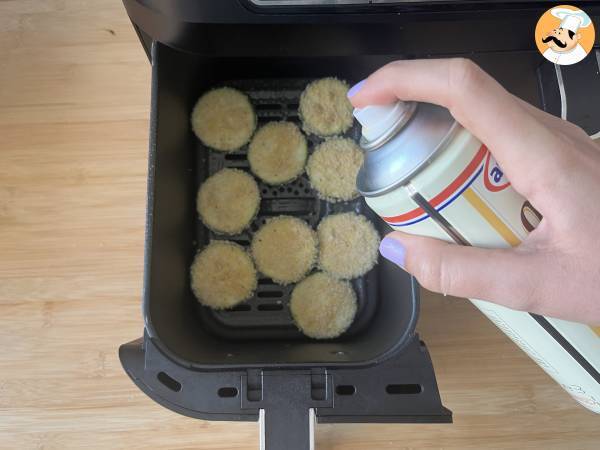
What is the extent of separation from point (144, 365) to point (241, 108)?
0.35 meters

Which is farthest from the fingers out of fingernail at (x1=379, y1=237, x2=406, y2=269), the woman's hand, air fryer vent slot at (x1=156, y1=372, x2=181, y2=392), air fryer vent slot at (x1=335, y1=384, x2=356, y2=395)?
air fryer vent slot at (x1=156, y1=372, x2=181, y2=392)

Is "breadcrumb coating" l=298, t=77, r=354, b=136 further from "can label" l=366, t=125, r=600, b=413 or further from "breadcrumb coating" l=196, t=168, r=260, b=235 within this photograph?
"can label" l=366, t=125, r=600, b=413

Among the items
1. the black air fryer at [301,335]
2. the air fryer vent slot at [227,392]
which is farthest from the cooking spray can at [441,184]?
the air fryer vent slot at [227,392]

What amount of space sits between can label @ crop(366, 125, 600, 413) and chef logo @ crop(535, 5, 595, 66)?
180 mm

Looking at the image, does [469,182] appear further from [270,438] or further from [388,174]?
[270,438]

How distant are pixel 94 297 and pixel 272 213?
0.77ft

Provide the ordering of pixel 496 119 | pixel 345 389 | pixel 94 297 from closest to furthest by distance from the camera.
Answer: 1. pixel 496 119
2. pixel 345 389
3. pixel 94 297

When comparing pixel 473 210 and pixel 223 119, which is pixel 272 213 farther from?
pixel 473 210

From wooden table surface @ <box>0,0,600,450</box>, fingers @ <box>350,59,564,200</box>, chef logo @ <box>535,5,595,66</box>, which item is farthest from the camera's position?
wooden table surface @ <box>0,0,600,450</box>

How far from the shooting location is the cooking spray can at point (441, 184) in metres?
0.43

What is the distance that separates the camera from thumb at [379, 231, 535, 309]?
42 cm

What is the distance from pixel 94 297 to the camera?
0.67 m

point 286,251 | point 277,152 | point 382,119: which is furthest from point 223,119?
point 382,119

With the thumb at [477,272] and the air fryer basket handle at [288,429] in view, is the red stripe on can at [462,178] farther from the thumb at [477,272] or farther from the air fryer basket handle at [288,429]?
the air fryer basket handle at [288,429]
